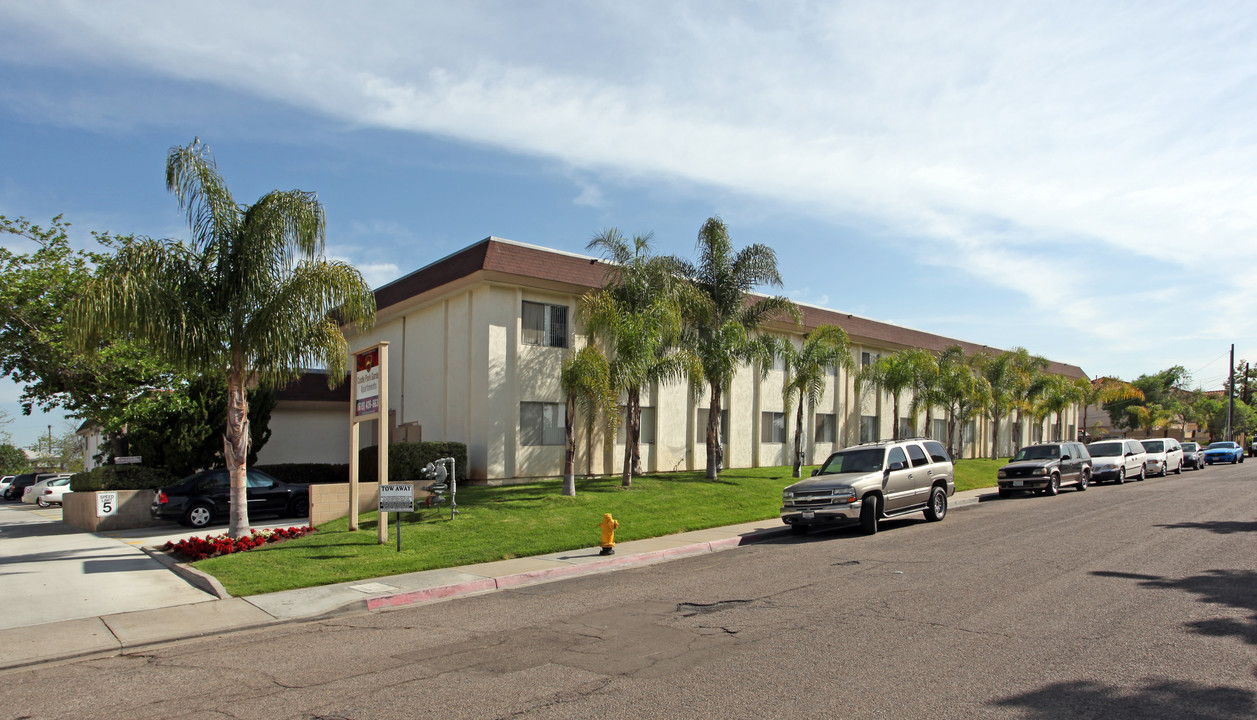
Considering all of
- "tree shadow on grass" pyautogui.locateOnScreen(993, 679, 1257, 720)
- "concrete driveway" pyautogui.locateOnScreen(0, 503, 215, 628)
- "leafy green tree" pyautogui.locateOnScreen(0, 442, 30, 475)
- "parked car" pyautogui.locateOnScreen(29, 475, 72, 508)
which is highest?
"tree shadow on grass" pyautogui.locateOnScreen(993, 679, 1257, 720)

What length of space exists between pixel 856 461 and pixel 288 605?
11.4 metres

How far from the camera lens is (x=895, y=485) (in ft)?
53.5

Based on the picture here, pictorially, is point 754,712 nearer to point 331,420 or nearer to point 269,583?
point 269,583

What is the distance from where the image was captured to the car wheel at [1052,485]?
962 inches

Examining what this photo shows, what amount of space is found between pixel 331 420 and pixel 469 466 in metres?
9.95

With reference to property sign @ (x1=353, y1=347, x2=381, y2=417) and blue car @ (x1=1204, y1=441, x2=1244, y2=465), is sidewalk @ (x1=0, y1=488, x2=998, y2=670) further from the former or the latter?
blue car @ (x1=1204, y1=441, x2=1244, y2=465)

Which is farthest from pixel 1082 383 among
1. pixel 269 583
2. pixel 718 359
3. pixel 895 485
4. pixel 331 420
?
pixel 269 583

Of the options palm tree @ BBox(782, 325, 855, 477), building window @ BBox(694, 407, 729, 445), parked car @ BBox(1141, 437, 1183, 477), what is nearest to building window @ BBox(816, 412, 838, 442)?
palm tree @ BBox(782, 325, 855, 477)

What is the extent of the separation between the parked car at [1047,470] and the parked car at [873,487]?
763cm

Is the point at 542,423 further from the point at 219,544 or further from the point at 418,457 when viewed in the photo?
the point at 219,544

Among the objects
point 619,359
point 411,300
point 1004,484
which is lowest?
point 1004,484

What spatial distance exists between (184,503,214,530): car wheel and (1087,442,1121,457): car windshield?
99.1 ft

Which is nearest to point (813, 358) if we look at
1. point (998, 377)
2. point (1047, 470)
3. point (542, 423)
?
point (1047, 470)

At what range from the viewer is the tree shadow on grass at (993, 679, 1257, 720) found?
529 centimetres
